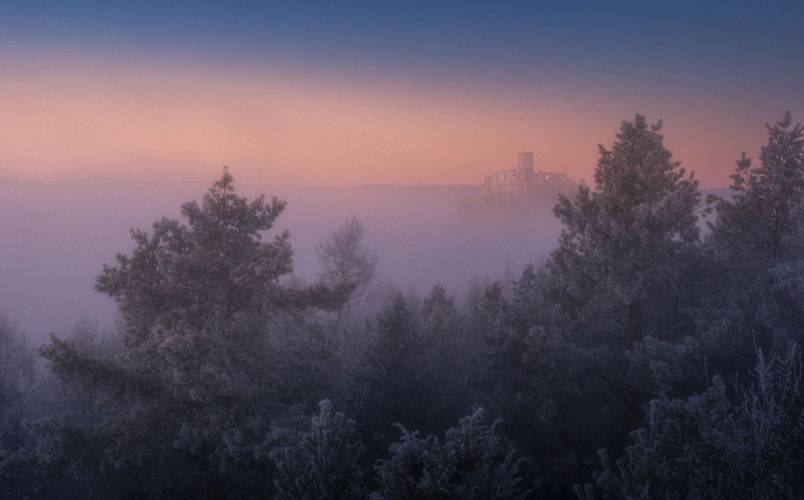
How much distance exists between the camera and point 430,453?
7.07 m

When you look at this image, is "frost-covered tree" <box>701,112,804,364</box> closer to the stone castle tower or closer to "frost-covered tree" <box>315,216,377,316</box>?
"frost-covered tree" <box>315,216,377,316</box>

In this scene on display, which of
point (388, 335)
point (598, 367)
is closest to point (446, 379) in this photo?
point (388, 335)

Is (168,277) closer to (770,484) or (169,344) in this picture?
(169,344)

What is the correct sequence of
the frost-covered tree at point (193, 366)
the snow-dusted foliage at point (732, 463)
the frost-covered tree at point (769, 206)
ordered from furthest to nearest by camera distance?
1. the frost-covered tree at point (769, 206)
2. the frost-covered tree at point (193, 366)
3. the snow-dusted foliage at point (732, 463)

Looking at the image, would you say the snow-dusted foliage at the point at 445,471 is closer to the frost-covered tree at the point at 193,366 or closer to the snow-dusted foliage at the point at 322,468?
the snow-dusted foliage at the point at 322,468

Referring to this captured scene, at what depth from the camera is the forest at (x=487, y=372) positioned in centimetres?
785

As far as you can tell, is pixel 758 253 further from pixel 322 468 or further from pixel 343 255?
pixel 343 255

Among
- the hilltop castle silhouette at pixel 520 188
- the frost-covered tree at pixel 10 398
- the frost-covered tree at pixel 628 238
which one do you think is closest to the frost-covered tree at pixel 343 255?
the frost-covered tree at pixel 628 238

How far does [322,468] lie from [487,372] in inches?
313

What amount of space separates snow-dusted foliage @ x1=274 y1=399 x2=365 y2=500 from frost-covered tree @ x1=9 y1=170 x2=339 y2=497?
2.83 m

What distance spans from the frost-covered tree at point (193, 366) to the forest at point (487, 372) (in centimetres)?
6

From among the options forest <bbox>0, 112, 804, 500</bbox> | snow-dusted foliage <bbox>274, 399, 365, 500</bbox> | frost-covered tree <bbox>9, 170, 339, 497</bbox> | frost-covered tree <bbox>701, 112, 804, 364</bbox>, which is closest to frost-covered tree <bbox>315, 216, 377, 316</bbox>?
forest <bbox>0, 112, 804, 500</bbox>

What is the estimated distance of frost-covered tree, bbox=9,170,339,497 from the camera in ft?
36.4

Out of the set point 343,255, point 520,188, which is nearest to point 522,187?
point 520,188
